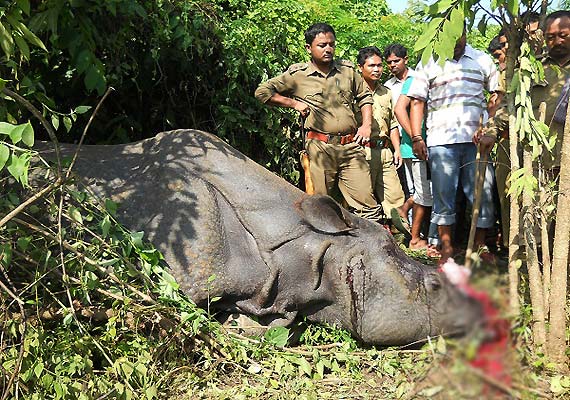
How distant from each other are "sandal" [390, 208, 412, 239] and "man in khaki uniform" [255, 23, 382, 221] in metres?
0.94

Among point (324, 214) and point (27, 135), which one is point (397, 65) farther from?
point (27, 135)

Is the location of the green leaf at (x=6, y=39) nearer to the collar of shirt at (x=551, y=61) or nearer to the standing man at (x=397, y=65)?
the collar of shirt at (x=551, y=61)

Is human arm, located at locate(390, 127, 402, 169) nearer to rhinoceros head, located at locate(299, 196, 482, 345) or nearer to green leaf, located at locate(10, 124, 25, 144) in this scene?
rhinoceros head, located at locate(299, 196, 482, 345)

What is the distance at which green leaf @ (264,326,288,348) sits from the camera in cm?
452

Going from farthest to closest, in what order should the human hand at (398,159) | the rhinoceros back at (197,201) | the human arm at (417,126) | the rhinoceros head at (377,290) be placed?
the human hand at (398,159) < the human arm at (417,126) < the rhinoceros head at (377,290) < the rhinoceros back at (197,201)

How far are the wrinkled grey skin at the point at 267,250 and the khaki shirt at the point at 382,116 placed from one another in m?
2.89

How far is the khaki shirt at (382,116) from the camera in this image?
300 inches

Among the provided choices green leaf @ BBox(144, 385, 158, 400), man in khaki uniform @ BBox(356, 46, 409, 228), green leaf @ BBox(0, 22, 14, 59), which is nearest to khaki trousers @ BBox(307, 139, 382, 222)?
man in khaki uniform @ BBox(356, 46, 409, 228)

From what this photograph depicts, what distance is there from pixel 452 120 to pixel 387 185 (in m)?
1.58

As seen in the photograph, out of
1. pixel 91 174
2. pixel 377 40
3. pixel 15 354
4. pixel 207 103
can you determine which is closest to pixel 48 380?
pixel 15 354

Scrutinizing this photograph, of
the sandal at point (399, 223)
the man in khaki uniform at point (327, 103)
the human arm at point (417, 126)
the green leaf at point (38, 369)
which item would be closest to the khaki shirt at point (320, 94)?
the man in khaki uniform at point (327, 103)

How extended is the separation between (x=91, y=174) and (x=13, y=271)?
0.89 m

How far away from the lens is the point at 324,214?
4.84 metres

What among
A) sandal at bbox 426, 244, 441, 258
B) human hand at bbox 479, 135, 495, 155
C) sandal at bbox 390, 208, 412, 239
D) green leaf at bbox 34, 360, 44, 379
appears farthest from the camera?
sandal at bbox 390, 208, 412, 239
